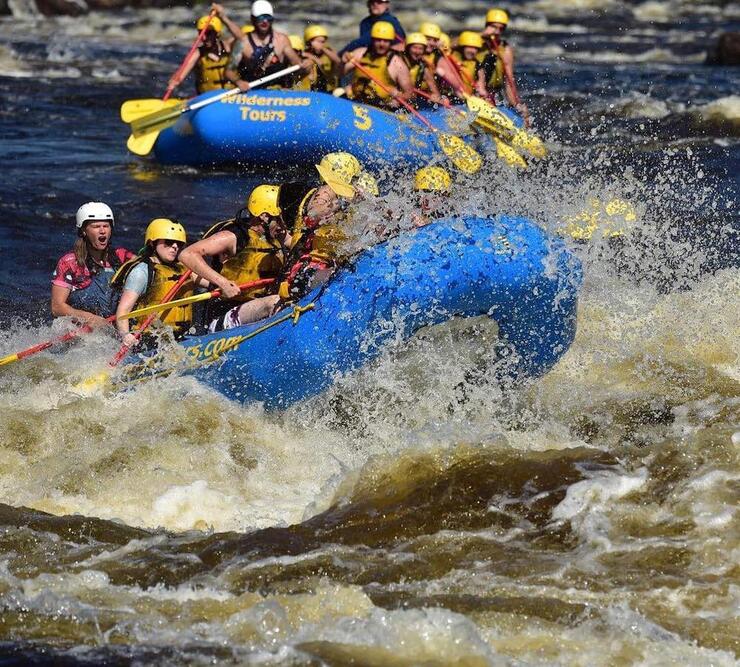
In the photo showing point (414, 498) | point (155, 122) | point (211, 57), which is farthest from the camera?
point (211, 57)

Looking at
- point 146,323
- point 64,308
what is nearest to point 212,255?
point 146,323

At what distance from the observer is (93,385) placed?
7141 mm

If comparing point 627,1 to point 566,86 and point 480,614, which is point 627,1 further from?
point 480,614

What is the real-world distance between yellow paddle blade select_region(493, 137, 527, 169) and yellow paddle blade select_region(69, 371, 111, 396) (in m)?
6.21

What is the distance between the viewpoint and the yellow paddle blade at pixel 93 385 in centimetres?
712

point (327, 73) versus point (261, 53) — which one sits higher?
point (261, 53)

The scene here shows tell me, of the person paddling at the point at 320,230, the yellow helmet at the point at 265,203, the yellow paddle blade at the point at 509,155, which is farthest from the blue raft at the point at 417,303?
the yellow paddle blade at the point at 509,155

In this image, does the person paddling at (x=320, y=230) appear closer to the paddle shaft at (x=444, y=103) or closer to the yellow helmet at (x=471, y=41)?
the paddle shaft at (x=444, y=103)

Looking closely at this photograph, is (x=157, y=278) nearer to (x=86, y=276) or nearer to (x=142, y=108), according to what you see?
(x=86, y=276)

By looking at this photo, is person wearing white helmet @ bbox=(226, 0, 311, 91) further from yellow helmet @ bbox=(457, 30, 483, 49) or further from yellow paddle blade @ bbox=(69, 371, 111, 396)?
yellow paddle blade @ bbox=(69, 371, 111, 396)

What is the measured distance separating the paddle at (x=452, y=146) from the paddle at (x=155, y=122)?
0.89 m

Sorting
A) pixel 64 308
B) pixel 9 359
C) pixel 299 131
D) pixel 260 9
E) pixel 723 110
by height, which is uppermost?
pixel 260 9

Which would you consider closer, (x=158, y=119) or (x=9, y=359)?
(x=9, y=359)

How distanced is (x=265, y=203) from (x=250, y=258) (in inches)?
13.4
